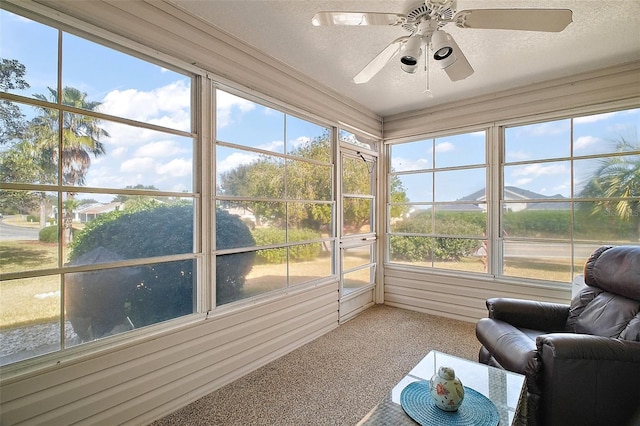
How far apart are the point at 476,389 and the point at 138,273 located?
2.14 metres

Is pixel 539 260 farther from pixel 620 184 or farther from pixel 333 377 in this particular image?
pixel 333 377

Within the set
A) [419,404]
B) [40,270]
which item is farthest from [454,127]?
[40,270]

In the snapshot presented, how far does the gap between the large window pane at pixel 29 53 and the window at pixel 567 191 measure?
4185mm

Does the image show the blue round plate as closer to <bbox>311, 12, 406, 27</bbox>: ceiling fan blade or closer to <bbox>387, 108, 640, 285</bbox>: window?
<bbox>311, 12, 406, 27</bbox>: ceiling fan blade

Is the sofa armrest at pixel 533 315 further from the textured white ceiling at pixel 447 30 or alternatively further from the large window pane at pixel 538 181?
the textured white ceiling at pixel 447 30

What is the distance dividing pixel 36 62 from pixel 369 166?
3.50 metres

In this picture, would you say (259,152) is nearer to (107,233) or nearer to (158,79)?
(158,79)

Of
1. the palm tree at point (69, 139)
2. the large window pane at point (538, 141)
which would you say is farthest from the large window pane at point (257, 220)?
the large window pane at point (538, 141)

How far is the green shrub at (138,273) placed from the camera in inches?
67.1

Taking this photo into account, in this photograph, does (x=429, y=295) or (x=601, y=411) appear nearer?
(x=601, y=411)

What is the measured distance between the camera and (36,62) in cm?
155

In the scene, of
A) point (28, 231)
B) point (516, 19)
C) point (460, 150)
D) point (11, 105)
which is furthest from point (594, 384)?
point (11, 105)

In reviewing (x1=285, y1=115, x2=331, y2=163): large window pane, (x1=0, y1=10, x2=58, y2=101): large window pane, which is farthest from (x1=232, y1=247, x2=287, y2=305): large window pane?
(x1=0, y1=10, x2=58, y2=101): large window pane

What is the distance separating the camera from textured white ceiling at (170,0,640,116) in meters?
2.01
